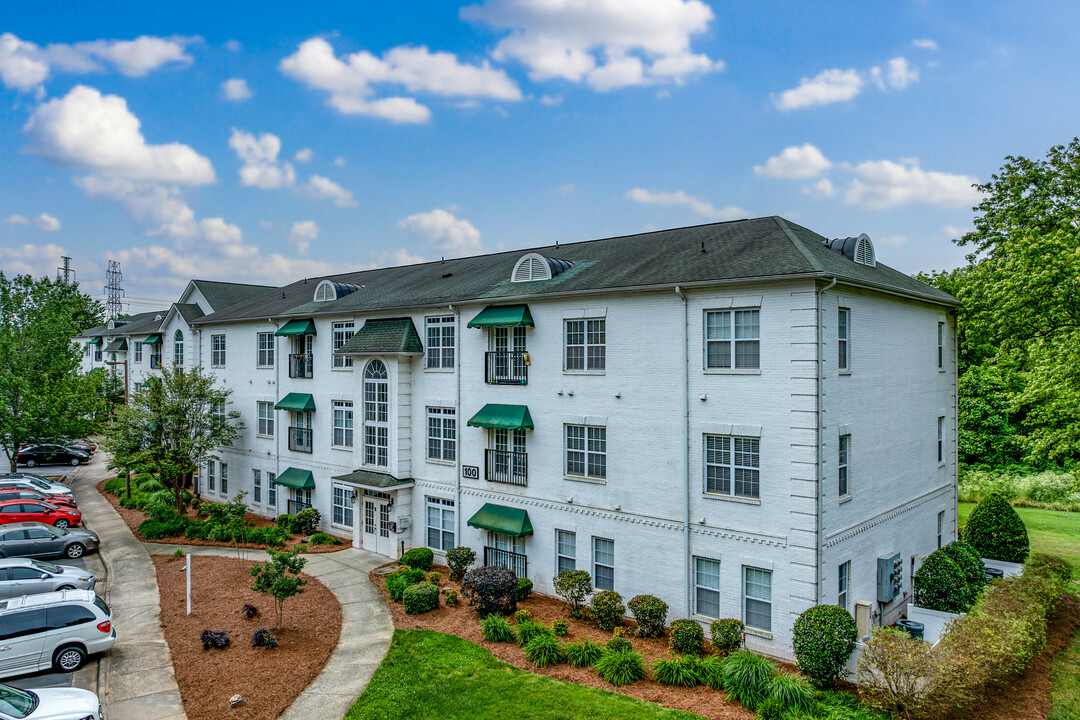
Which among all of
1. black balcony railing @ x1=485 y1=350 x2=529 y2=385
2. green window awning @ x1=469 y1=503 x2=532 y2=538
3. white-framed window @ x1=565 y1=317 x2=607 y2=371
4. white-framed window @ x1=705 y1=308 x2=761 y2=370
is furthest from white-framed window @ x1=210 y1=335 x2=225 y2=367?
white-framed window @ x1=705 y1=308 x2=761 y2=370

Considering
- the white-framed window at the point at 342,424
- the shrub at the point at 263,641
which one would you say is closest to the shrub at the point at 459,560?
the shrub at the point at 263,641

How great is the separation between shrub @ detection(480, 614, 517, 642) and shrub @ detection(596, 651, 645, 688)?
2.79 metres

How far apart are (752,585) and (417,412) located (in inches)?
541

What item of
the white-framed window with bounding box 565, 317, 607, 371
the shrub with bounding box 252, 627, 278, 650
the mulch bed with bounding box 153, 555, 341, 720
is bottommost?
the mulch bed with bounding box 153, 555, 341, 720

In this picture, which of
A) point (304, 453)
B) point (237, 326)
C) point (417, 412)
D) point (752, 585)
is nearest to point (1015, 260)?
point (752, 585)

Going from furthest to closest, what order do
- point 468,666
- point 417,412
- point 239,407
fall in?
point 239,407
point 417,412
point 468,666

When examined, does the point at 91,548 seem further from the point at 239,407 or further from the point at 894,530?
the point at 894,530

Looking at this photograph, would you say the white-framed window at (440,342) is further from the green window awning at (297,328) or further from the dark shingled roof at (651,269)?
the green window awning at (297,328)

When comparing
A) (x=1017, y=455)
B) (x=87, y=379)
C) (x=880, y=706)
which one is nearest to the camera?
(x=880, y=706)

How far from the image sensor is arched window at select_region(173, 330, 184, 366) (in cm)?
3719

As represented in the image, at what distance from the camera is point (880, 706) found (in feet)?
41.0

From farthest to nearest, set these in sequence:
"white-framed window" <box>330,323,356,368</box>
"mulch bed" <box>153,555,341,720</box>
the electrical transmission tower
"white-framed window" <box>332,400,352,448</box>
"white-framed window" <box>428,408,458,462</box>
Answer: the electrical transmission tower, "white-framed window" <box>332,400,352,448</box>, "white-framed window" <box>330,323,356,368</box>, "white-framed window" <box>428,408,458,462</box>, "mulch bed" <box>153,555,341,720</box>

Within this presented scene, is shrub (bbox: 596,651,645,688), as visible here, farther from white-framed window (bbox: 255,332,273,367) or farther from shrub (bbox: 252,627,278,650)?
white-framed window (bbox: 255,332,273,367)

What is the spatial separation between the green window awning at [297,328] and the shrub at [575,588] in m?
16.7
